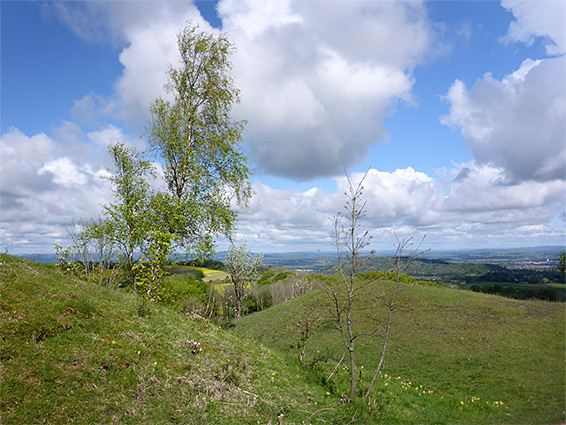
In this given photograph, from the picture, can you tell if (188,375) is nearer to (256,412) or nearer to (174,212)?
(256,412)

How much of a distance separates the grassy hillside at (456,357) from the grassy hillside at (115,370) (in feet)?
9.28

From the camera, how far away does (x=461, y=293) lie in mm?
35781

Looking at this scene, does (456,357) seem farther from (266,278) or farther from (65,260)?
(266,278)

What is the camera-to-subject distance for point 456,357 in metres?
21.1

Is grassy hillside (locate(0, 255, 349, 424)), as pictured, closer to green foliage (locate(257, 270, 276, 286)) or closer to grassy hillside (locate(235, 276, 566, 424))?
grassy hillside (locate(235, 276, 566, 424))

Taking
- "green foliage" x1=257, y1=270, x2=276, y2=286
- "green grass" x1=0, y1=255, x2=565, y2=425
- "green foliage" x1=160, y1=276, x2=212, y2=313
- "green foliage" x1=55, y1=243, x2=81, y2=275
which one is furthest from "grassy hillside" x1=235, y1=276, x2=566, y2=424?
"green foliage" x1=257, y1=270, x2=276, y2=286

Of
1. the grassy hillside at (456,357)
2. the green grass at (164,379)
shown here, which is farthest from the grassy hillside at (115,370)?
the grassy hillside at (456,357)

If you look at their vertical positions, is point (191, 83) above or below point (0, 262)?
above

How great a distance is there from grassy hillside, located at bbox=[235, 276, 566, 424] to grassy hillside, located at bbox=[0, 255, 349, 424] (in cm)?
283

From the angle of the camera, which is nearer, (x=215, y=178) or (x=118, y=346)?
(x=118, y=346)

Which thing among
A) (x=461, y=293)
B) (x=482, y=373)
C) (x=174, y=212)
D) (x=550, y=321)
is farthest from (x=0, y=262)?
(x=461, y=293)

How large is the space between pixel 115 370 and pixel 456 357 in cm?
2159

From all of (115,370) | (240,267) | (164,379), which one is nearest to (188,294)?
(240,267)

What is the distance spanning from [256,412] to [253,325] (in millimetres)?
28276
